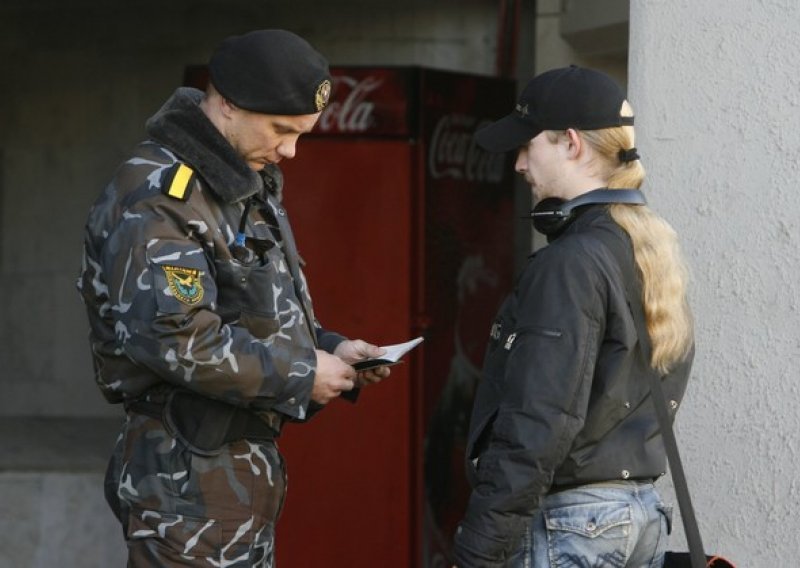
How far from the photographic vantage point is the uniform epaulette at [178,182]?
240 cm

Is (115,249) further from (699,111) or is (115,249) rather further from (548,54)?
(548,54)

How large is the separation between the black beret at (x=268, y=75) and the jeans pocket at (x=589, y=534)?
3.06 feet

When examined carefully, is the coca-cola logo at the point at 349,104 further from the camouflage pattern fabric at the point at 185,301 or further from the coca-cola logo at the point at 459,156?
the camouflage pattern fabric at the point at 185,301

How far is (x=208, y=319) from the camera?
2.36 meters

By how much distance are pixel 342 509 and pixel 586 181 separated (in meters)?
2.64

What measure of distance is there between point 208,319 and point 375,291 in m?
2.44

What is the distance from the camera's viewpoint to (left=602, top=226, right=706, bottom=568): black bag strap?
233cm

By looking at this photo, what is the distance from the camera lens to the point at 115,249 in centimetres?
239

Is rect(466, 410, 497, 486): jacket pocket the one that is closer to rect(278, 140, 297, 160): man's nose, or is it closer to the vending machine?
rect(278, 140, 297, 160): man's nose

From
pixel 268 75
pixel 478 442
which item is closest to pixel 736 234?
pixel 478 442

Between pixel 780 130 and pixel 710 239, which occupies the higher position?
pixel 780 130

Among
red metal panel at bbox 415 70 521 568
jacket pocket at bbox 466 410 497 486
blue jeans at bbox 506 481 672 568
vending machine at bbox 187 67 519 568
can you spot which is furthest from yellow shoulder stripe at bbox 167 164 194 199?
red metal panel at bbox 415 70 521 568

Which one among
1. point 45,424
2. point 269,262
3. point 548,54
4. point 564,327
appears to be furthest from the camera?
point 45,424

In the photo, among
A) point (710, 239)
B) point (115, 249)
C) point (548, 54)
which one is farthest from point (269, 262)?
point (548, 54)
